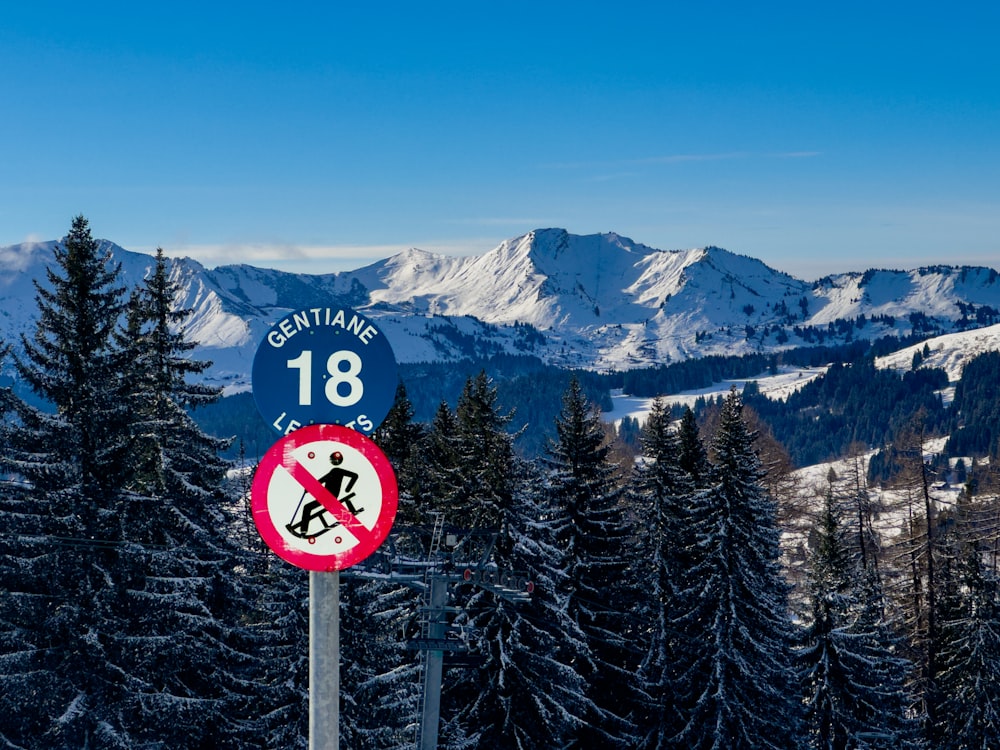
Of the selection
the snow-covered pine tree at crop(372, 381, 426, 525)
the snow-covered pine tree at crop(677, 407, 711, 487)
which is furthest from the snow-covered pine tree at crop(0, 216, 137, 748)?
the snow-covered pine tree at crop(677, 407, 711, 487)

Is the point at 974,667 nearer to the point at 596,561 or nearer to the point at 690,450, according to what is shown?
the point at 690,450

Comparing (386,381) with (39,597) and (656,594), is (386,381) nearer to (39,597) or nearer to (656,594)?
(39,597)

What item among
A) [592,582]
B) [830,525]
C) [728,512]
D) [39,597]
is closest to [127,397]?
[39,597]

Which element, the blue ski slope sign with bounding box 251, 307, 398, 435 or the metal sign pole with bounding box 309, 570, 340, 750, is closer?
the metal sign pole with bounding box 309, 570, 340, 750

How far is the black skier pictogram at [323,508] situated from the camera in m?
4.30

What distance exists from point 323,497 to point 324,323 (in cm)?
85

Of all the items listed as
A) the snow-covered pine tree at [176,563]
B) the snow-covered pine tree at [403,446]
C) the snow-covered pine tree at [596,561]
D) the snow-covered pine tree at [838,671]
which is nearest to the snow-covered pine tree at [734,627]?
the snow-covered pine tree at [838,671]

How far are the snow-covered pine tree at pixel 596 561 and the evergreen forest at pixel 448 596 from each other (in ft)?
0.34

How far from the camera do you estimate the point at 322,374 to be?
451cm

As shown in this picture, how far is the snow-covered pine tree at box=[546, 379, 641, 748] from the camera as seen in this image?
3416 centimetres

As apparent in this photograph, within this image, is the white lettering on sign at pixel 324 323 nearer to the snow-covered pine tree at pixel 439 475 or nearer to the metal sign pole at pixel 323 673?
the metal sign pole at pixel 323 673

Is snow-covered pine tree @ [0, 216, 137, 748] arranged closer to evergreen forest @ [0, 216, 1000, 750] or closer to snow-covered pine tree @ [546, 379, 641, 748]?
evergreen forest @ [0, 216, 1000, 750]

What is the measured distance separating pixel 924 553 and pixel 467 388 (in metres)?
25.4

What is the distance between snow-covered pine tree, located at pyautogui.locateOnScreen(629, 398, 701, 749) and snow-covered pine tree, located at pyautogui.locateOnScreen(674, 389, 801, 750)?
22.2 inches
